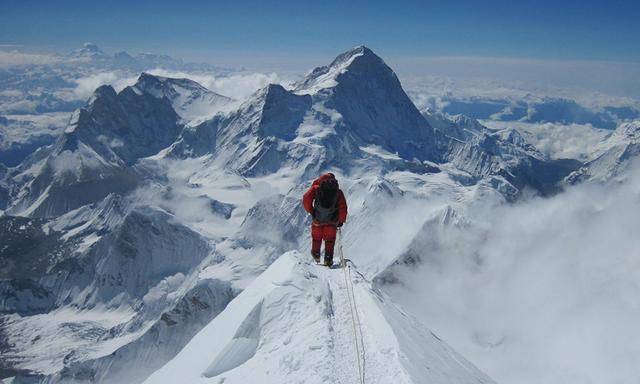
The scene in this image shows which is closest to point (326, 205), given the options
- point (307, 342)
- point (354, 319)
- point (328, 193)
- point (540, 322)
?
point (328, 193)

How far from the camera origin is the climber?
1005 inches

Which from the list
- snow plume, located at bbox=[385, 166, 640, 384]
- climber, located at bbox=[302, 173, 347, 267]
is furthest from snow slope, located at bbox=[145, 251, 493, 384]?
snow plume, located at bbox=[385, 166, 640, 384]

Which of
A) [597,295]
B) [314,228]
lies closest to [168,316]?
[597,295]

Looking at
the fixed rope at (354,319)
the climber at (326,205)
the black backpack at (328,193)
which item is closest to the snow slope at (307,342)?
the fixed rope at (354,319)

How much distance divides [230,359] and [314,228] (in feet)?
30.5

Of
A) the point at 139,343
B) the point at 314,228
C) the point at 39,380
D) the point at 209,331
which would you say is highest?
the point at 314,228

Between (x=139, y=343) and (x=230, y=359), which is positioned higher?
(x=230, y=359)

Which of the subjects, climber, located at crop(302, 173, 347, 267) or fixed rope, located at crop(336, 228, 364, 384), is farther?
climber, located at crop(302, 173, 347, 267)

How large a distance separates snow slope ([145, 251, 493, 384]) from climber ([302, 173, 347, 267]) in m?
2.24

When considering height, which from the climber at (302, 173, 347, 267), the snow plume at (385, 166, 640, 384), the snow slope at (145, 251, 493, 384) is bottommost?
the snow plume at (385, 166, 640, 384)

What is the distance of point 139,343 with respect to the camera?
576ft

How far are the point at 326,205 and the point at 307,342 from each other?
29.2 feet

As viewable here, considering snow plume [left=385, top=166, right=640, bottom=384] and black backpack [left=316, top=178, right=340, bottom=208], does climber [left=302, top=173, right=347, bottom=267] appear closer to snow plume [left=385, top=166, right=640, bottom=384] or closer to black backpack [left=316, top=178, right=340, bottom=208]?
black backpack [left=316, top=178, right=340, bottom=208]

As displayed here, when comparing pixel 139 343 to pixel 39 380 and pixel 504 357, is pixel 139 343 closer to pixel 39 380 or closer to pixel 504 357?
pixel 39 380
